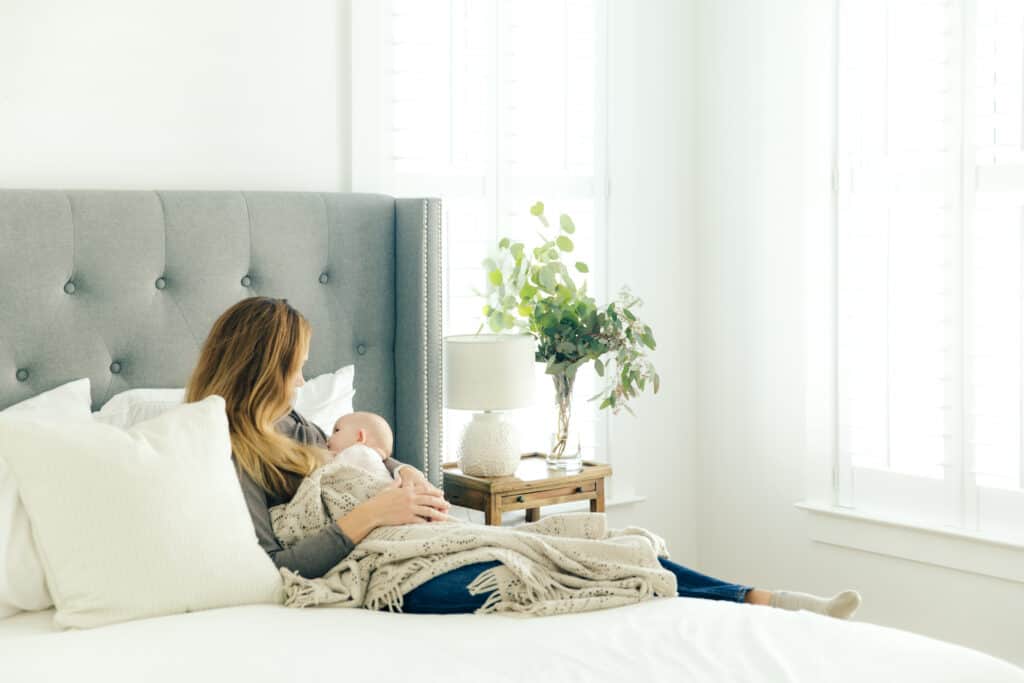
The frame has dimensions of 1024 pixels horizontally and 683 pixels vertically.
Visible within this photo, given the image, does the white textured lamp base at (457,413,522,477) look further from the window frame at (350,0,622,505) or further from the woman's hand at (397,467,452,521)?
the woman's hand at (397,467,452,521)

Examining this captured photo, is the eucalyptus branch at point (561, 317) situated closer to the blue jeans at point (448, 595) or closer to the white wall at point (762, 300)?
the white wall at point (762, 300)

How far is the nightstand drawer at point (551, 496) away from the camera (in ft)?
9.91

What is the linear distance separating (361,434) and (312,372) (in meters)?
0.37

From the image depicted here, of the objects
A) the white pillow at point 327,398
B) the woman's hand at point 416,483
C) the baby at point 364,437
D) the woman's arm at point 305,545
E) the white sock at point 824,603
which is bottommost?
the white sock at point 824,603

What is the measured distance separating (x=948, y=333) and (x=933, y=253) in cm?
23

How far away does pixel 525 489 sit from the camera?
3033 millimetres

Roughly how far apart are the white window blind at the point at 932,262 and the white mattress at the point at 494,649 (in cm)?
139

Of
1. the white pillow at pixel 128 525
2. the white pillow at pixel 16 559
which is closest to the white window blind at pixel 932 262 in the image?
the white pillow at pixel 128 525

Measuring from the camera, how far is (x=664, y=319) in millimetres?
3846

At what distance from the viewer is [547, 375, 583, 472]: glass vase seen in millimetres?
3254

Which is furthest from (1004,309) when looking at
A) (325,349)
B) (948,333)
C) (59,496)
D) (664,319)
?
(59,496)

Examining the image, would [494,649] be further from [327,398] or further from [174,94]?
[174,94]

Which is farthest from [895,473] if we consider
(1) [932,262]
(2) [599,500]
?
(2) [599,500]

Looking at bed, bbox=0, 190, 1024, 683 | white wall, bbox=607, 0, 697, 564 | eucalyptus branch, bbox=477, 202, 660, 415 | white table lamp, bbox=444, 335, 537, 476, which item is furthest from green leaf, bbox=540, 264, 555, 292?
white wall, bbox=607, 0, 697, 564
